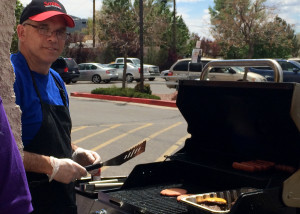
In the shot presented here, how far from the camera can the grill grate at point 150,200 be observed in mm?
2922

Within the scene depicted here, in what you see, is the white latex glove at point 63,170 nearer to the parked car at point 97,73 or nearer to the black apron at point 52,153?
the black apron at point 52,153

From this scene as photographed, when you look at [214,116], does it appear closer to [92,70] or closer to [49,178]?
[49,178]

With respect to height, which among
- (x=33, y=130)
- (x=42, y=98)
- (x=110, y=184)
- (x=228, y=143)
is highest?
(x=42, y=98)

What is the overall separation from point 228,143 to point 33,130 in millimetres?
1663

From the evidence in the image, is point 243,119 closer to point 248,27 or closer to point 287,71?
point 287,71

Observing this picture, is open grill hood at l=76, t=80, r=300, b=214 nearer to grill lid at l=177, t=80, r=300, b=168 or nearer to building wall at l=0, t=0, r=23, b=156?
grill lid at l=177, t=80, r=300, b=168

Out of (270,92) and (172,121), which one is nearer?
(270,92)

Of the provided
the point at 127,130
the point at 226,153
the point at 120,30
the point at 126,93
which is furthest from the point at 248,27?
the point at 226,153

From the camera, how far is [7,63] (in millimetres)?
1510

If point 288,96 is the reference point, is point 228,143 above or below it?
below

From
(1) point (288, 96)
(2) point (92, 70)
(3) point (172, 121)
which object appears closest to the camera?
(1) point (288, 96)

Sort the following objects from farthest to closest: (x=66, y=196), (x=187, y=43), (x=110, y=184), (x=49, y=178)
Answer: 1. (x=187, y=43)
2. (x=110, y=184)
3. (x=66, y=196)
4. (x=49, y=178)

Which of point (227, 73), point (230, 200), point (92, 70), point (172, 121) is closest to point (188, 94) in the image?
point (230, 200)

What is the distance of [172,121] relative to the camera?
1277cm
